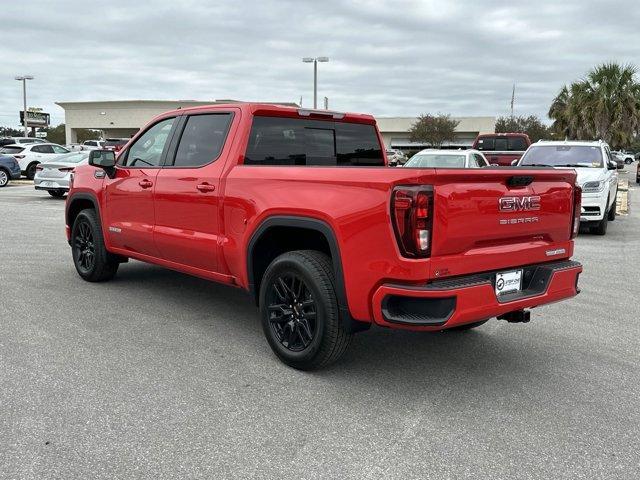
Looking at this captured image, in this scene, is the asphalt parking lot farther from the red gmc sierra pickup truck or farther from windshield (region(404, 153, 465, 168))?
windshield (region(404, 153, 465, 168))

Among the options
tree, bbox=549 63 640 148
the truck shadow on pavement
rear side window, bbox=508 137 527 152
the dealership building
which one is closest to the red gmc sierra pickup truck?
the truck shadow on pavement

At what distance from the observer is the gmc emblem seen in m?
3.85

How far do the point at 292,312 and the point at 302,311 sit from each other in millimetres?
120

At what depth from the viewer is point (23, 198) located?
18.1m

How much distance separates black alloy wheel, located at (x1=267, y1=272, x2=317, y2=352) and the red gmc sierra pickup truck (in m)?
0.01

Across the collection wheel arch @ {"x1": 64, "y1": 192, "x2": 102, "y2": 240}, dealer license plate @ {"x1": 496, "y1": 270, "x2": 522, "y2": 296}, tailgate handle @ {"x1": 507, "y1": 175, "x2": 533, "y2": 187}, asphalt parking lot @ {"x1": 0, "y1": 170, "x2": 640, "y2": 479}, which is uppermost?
tailgate handle @ {"x1": 507, "y1": 175, "x2": 533, "y2": 187}

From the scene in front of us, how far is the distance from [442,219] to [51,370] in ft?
9.13

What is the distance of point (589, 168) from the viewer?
12000 millimetres

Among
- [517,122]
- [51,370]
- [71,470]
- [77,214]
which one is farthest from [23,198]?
[517,122]

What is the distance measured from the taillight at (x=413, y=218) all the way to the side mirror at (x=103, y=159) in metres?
3.64

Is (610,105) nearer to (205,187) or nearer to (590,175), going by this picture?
(590,175)

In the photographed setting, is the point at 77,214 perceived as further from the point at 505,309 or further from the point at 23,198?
the point at 23,198

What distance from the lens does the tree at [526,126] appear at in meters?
77.9

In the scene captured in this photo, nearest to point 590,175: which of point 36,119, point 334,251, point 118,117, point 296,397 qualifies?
point 334,251
